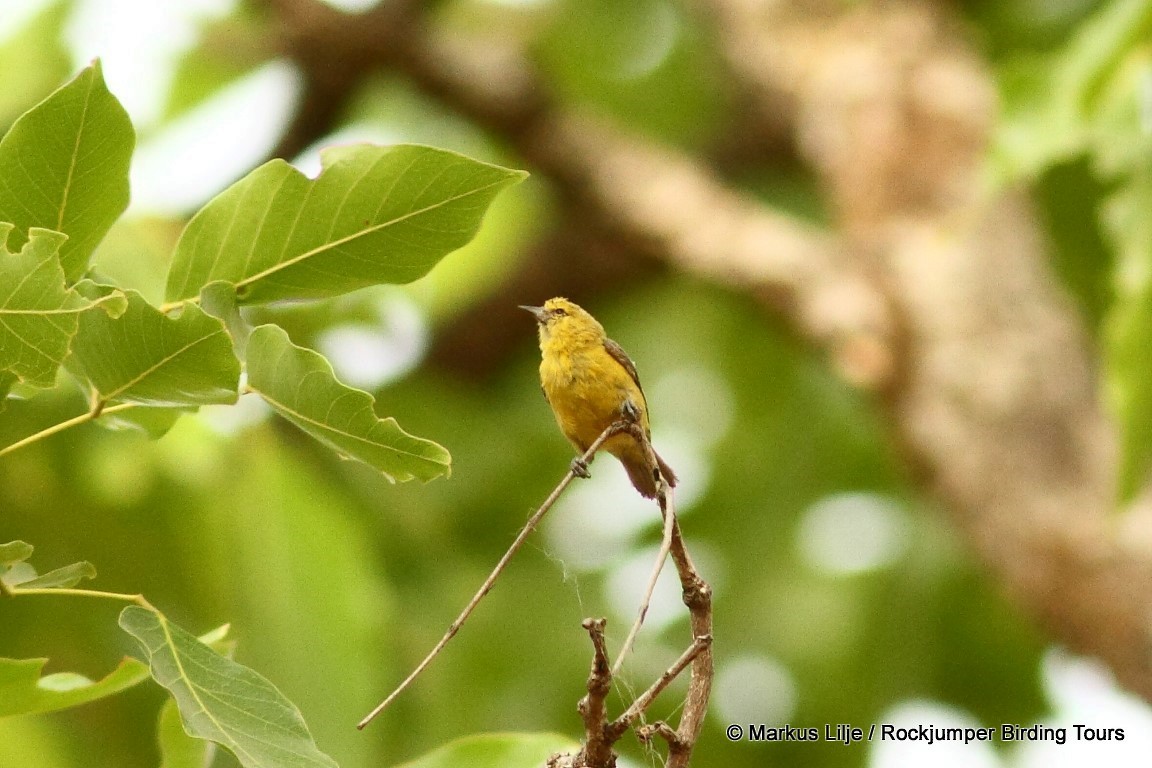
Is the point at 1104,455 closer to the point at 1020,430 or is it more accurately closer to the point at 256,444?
the point at 1020,430

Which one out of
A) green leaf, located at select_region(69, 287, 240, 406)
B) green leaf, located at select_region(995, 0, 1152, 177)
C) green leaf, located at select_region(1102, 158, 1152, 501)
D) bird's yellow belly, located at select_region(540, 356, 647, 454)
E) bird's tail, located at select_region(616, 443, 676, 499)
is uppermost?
green leaf, located at select_region(995, 0, 1152, 177)

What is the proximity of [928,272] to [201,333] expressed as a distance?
389cm

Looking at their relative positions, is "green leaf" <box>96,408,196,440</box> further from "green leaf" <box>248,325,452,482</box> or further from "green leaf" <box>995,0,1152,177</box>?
"green leaf" <box>995,0,1152,177</box>

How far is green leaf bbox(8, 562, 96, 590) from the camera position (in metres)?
1.62

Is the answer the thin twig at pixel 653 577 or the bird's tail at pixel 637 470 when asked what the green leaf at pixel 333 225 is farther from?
the bird's tail at pixel 637 470

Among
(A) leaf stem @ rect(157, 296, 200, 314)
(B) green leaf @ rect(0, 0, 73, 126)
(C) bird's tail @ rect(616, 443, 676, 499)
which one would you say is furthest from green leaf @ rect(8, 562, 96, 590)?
(B) green leaf @ rect(0, 0, 73, 126)

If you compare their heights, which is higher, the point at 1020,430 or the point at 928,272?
the point at 928,272

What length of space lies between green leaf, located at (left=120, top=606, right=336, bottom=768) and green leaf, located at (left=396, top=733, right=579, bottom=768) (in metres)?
Answer: 0.54

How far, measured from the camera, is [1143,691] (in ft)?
12.8

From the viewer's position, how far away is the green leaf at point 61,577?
1620mm

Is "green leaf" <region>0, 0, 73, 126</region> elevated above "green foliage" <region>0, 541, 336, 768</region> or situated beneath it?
elevated above

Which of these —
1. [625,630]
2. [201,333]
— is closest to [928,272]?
[625,630]

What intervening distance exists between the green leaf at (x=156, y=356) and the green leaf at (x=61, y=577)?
0.76 ft

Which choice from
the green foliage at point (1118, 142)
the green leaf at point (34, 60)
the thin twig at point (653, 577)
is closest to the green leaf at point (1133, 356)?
the green foliage at point (1118, 142)
